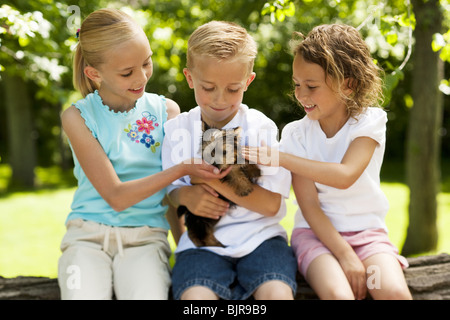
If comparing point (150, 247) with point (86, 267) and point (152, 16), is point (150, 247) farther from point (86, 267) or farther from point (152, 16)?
point (152, 16)

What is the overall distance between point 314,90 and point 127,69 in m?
1.11

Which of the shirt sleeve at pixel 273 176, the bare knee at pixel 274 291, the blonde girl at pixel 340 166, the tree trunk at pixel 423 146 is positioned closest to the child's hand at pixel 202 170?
the shirt sleeve at pixel 273 176

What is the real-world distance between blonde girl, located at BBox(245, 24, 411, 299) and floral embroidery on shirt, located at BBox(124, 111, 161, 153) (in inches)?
32.2

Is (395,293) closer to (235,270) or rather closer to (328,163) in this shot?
(328,163)

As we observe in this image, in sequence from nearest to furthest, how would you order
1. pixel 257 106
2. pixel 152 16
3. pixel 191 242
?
pixel 191 242, pixel 152 16, pixel 257 106

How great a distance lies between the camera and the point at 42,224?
9391 millimetres

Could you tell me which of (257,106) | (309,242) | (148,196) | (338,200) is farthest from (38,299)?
(257,106)

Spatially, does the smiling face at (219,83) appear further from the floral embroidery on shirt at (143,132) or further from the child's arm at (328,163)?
the floral embroidery on shirt at (143,132)

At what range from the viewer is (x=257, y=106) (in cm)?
1300

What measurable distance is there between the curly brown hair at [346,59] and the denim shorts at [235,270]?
982 mm

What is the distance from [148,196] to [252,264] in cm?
71

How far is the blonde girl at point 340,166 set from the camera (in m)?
2.70

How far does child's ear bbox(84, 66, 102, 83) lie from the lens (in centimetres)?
297

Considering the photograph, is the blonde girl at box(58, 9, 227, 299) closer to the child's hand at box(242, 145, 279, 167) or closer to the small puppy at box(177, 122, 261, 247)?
the small puppy at box(177, 122, 261, 247)
